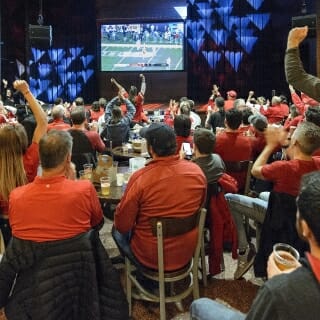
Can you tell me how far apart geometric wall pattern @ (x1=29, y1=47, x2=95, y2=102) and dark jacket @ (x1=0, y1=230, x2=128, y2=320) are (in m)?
13.1

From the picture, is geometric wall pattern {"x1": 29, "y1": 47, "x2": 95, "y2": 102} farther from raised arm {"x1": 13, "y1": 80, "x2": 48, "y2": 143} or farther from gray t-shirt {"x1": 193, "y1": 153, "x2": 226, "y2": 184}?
gray t-shirt {"x1": 193, "y1": 153, "x2": 226, "y2": 184}

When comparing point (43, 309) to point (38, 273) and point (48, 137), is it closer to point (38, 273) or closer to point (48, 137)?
point (38, 273)

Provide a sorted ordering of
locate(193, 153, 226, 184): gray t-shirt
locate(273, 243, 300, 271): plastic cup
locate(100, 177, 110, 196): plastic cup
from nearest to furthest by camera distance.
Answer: locate(273, 243, 300, 271): plastic cup, locate(100, 177, 110, 196): plastic cup, locate(193, 153, 226, 184): gray t-shirt

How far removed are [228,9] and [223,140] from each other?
1075 centimetres

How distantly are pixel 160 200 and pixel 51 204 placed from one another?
646 millimetres

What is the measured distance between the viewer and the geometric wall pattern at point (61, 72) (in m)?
14.5

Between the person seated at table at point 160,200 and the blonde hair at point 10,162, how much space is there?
73 cm

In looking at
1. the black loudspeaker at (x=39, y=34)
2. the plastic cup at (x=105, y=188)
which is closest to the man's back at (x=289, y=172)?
the plastic cup at (x=105, y=188)

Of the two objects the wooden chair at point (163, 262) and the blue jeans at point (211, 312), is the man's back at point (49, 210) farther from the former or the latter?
the blue jeans at point (211, 312)

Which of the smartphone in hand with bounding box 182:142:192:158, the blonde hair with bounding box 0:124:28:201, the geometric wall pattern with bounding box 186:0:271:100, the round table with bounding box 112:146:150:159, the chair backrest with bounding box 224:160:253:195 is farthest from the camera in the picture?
the geometric wall pattern with bounding box 186:0:271:100

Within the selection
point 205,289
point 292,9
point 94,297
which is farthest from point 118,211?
point 292,9

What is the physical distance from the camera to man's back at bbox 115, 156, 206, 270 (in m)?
2.48

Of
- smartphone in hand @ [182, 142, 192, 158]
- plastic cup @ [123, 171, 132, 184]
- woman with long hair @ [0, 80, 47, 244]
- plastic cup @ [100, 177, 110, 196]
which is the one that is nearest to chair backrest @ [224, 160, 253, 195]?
smartphone in hand @ [182, 142, 192, 158]

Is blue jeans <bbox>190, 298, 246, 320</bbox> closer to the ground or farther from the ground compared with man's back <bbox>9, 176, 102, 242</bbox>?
closer to the ground
